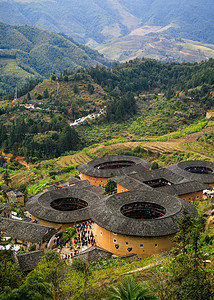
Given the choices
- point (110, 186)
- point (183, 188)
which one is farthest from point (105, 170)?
point (183, 188)

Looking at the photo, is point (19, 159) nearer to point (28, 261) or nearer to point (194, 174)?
point (194, 174)

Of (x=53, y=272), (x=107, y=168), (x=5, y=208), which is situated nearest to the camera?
(x=53, y=272)

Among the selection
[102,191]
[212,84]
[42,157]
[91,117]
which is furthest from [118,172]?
[212,84]

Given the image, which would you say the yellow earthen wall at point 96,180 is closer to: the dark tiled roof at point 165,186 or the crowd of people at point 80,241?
the dark tiled roof at point 165,186

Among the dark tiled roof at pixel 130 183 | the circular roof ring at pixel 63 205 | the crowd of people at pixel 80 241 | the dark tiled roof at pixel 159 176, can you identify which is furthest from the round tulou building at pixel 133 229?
the dark tiled roof at pixel 159 176

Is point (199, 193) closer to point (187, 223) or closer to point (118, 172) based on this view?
point (118, 172)

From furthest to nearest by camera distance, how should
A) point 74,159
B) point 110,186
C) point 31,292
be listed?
point 74,159
point 110,186
point 31,292
